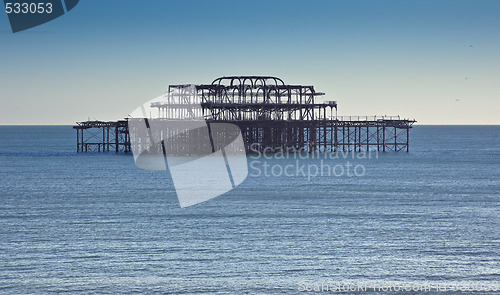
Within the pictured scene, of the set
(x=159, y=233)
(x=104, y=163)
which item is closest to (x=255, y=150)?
(x=104, y=163)

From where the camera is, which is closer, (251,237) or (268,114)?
(251,237)

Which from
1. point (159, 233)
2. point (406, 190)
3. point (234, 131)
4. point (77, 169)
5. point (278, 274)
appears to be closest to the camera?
point (278, 274)

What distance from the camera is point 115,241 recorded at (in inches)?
1401

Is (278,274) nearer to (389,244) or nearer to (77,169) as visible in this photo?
(389,244)

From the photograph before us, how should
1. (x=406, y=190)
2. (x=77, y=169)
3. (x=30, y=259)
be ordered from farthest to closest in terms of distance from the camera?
(x=77, y=169) → (x=406, y=190) → (x=30, y=259)

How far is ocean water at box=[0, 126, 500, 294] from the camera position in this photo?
93.9 ft

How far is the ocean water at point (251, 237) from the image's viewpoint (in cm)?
2862

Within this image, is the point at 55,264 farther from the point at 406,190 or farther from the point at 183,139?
the point at 183,139

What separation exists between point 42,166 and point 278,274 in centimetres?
5720

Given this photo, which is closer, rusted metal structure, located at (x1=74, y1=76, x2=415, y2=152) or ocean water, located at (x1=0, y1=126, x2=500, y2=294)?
ocean water, located at (x1=0, y1=126, x2=500, y2=294)

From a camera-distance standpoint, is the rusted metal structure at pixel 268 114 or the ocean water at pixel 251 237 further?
the rusted metal structure at pixel 268 114

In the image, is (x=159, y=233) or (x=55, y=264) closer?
(x=55, y=264)

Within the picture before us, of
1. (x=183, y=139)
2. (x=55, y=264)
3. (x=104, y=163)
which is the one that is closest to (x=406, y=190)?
(x=55, y=264)

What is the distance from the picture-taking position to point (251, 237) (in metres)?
36.6
